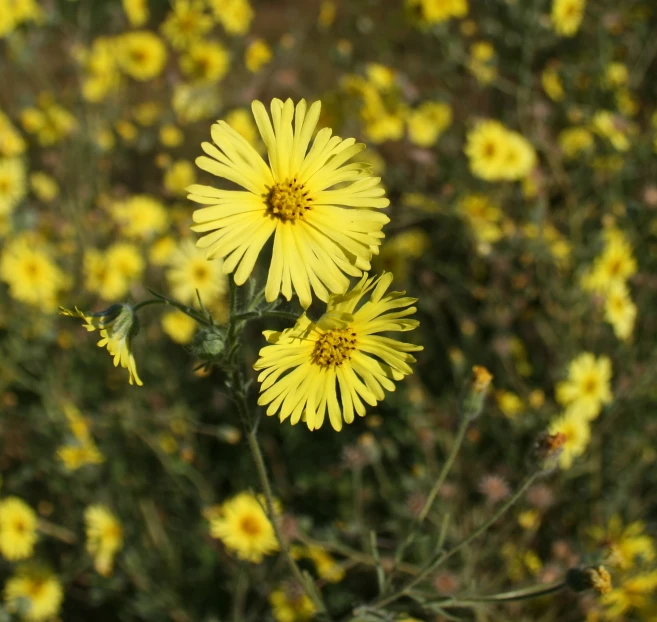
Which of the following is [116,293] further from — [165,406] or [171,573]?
[171,573]

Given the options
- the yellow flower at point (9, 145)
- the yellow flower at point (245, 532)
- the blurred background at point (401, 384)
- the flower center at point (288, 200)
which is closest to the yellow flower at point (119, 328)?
the flower center at point (288, 200)

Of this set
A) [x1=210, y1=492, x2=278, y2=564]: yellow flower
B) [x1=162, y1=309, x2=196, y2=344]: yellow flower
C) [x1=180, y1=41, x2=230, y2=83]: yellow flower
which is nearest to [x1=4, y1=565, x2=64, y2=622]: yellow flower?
[x1=210, y1=492, x2=278, y2=564]: yellow flower

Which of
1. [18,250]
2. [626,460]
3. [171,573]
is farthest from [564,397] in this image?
[18,250]

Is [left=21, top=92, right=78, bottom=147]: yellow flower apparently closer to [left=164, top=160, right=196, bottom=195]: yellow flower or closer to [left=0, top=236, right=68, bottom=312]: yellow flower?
[left=164, top=160, right=196, bottom=195]: yellow flower

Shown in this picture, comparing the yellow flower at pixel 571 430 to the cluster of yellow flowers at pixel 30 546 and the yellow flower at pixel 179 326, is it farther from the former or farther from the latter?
the cluster of yellow flowers at pixel 30 546

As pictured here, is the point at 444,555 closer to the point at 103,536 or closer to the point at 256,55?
the point at 103,536

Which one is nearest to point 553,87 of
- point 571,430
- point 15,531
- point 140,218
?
point 571,430
